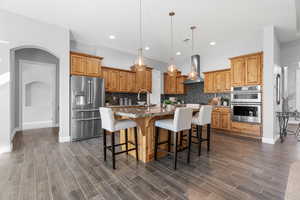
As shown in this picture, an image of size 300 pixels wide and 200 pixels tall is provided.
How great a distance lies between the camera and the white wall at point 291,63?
5.14 meters

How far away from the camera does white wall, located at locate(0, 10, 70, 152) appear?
116 inches

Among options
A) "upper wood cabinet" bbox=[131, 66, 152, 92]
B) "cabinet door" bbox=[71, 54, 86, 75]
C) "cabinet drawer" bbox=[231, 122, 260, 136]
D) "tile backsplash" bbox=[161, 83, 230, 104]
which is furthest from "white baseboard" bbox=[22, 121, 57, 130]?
"cabinet drawer" bbox=[231, 122, 260, 136]

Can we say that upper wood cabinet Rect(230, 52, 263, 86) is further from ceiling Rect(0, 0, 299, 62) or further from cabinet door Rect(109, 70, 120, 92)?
cabinet door Rect(109, 70, 120, 92)

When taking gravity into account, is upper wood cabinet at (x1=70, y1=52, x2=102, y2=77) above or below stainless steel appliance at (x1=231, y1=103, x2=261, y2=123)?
above

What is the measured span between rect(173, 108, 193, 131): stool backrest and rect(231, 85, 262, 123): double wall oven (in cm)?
282

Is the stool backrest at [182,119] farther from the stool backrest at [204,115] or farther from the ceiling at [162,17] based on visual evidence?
the ceiling at [162,17]

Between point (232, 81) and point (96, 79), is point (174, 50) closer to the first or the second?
point (232, 81)

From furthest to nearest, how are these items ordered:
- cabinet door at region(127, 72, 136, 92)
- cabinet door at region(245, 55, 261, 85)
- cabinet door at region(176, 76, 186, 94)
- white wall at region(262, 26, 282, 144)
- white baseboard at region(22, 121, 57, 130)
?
cabinet door at region(176, 76, 186, 94) → cabinet door at region(127, 72, 136, 92) → white baseboard at region(22, 121, 57, 130) → cabinet door at region(245, 55, 261, 85) → white wall at region(262, 26, 282, 144)

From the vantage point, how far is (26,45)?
3.21 m

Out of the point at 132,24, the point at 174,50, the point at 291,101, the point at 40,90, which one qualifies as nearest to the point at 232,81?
the point at 174,50

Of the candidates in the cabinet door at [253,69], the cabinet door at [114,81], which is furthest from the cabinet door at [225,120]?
the cabinet door at [114,81]

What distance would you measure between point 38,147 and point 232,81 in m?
5.78

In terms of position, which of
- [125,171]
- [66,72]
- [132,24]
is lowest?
[125,171]

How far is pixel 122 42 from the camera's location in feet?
15.6
